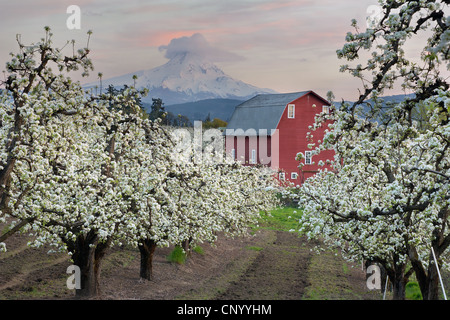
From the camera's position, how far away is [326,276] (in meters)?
25.5

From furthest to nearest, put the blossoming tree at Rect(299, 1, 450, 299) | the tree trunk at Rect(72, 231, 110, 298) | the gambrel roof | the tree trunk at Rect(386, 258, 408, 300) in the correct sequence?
the gambrel roof
the tree trunk at Rect(386, 258, 408, 300)
the tree trunk at Rect(72, 231, 110, 298)
the blossoming tree at Rect(299, 1, 450, 299)

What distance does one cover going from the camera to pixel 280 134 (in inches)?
2488

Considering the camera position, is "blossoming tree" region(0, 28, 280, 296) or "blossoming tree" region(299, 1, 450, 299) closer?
"blossoming tree" region(299, 1, 450, 299)

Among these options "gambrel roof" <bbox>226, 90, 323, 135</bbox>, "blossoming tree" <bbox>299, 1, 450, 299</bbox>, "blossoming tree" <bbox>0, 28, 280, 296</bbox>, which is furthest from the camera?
"gambrel roof" <bbox>226, 90, 323, 135</bbox>

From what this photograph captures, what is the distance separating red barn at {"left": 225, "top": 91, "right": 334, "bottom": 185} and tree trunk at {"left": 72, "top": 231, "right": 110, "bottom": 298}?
42.9 metres

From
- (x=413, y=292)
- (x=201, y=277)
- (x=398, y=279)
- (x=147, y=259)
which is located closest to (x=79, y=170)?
(x=147, y=259)

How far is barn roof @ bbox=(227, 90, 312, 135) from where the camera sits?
2554 inches

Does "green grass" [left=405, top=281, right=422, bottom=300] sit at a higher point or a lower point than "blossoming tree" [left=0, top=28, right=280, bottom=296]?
lower

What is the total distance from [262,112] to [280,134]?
6132 mm

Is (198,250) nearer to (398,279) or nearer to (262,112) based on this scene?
(398,279)

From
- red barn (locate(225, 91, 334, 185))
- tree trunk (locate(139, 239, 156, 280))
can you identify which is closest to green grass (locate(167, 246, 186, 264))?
tree trunk (locate(139, 239, 156, 280))

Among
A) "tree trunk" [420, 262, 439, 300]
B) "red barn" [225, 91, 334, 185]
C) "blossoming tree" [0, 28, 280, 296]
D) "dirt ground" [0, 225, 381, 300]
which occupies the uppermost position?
"red barn" [225, 91, 334, 185]

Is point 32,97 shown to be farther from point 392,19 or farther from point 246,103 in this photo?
point 246,103

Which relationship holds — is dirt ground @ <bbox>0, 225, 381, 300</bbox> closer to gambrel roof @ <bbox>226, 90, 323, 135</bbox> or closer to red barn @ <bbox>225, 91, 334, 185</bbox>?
red barn @ <bbox>225, 91, 334, 185</bbox>
